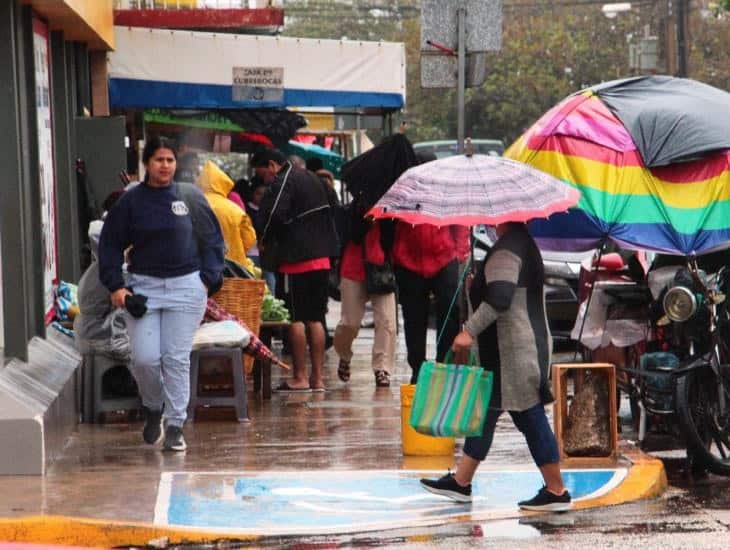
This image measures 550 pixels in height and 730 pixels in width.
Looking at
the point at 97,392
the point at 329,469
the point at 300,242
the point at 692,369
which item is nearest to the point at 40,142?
the point at 97,392

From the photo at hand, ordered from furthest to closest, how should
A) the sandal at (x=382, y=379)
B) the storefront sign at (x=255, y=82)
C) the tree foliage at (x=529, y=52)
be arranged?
the tree foliage at (x=529, y=52) < the storefront sign at (x=255, y=82) < the sandal at (x=382, y=379)

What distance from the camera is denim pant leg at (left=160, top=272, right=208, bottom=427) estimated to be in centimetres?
1055

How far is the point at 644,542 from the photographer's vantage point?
8.23 meters

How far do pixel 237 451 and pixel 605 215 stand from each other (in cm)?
283

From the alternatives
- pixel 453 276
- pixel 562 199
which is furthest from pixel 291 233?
pixel 562 199

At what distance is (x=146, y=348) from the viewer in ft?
34.5

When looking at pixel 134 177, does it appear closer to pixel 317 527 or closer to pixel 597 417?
pixel 597 417

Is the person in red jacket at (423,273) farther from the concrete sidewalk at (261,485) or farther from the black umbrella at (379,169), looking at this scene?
the concrete sidewalk at (261,485)

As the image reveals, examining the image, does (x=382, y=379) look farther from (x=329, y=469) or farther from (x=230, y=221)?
(x=329, y=469)

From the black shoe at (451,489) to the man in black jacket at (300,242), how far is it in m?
4.57

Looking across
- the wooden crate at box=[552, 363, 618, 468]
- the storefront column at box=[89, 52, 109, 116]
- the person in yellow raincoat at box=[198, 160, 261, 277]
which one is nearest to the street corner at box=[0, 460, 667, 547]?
the wooden crate at box=[552, 363, 618, 468]

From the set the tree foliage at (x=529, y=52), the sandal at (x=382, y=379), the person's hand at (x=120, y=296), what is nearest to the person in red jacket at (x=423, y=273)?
the sandal at (x=382, y=379)

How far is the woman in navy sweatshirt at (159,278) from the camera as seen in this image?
34.4 feet

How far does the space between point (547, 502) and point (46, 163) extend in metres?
5.33
